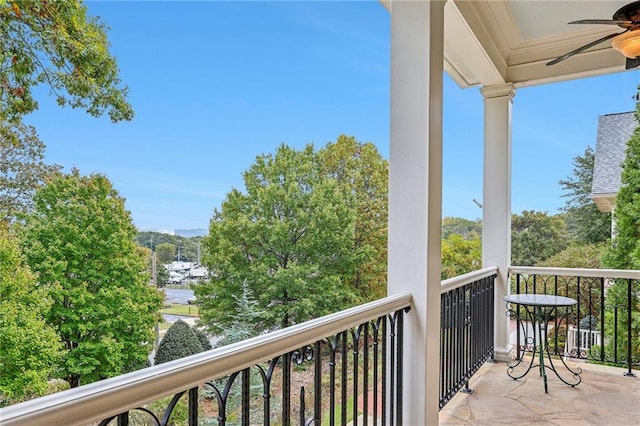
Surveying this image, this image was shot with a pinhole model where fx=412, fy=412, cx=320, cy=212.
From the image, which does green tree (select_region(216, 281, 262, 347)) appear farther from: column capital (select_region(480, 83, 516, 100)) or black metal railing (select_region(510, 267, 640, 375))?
column capital (select_region(480, 83, 516, 100))

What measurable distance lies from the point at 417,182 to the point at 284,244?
4.73 meters

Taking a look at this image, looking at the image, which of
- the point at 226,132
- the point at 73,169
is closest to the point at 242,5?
the point at 226,132

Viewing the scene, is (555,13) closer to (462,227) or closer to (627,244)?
(627,244)

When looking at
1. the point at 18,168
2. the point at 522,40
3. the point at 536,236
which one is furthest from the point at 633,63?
the point at 536,236

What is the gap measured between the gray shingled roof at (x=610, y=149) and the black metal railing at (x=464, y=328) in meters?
4.16

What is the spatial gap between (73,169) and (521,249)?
9.55 meters

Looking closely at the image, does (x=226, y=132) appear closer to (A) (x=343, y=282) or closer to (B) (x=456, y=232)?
(A) (x=343, y=282)

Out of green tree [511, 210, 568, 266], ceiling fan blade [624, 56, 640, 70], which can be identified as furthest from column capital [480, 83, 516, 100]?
green tree [511, 210, 568, 266]

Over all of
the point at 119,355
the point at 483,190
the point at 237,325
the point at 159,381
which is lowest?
the point at 237,325

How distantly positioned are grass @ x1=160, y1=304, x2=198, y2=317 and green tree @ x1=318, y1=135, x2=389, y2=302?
337 cm

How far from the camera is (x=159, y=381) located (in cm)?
86

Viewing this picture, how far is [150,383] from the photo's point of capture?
84 centimetres

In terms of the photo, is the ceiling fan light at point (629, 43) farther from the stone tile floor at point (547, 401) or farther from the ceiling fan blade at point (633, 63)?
the stone tile floor at point (547, 401)

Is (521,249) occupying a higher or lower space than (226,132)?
lower
